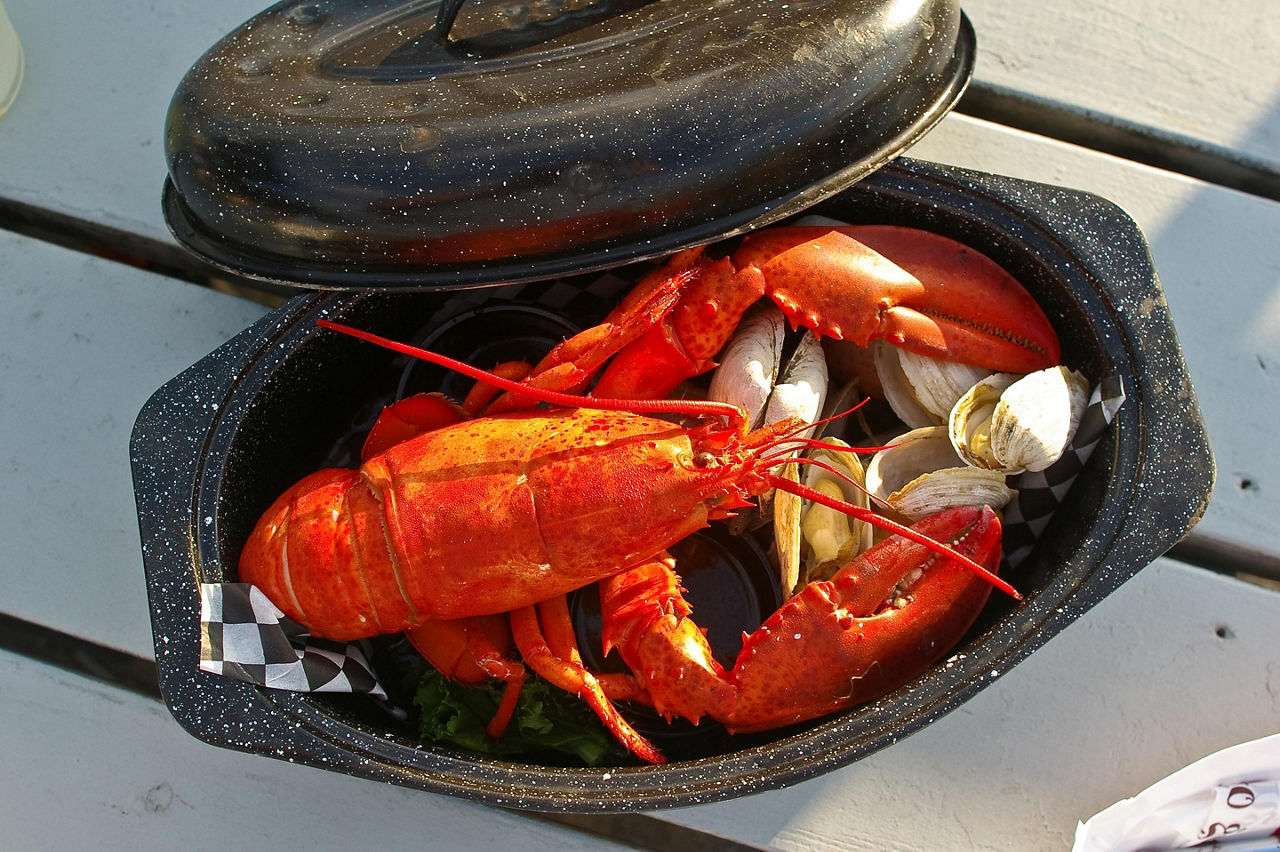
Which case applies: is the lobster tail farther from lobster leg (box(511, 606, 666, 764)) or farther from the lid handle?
the lid handle

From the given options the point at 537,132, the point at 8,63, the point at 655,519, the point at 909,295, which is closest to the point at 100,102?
the point at 8,63

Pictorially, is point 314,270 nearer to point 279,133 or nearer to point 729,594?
point 279,133

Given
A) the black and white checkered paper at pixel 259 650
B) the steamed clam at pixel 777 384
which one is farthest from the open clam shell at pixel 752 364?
the black and white checkered paper at pixel 259 650

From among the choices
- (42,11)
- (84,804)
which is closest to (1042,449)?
(84,804)

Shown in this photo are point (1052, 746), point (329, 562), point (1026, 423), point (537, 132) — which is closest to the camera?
point (537, 132)

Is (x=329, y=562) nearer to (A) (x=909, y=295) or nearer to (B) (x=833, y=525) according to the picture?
(B) (x=833, y=525)

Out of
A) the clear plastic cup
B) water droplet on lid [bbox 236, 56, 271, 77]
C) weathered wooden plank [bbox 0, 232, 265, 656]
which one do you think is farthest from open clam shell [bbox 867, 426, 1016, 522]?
the clear plastic cup
